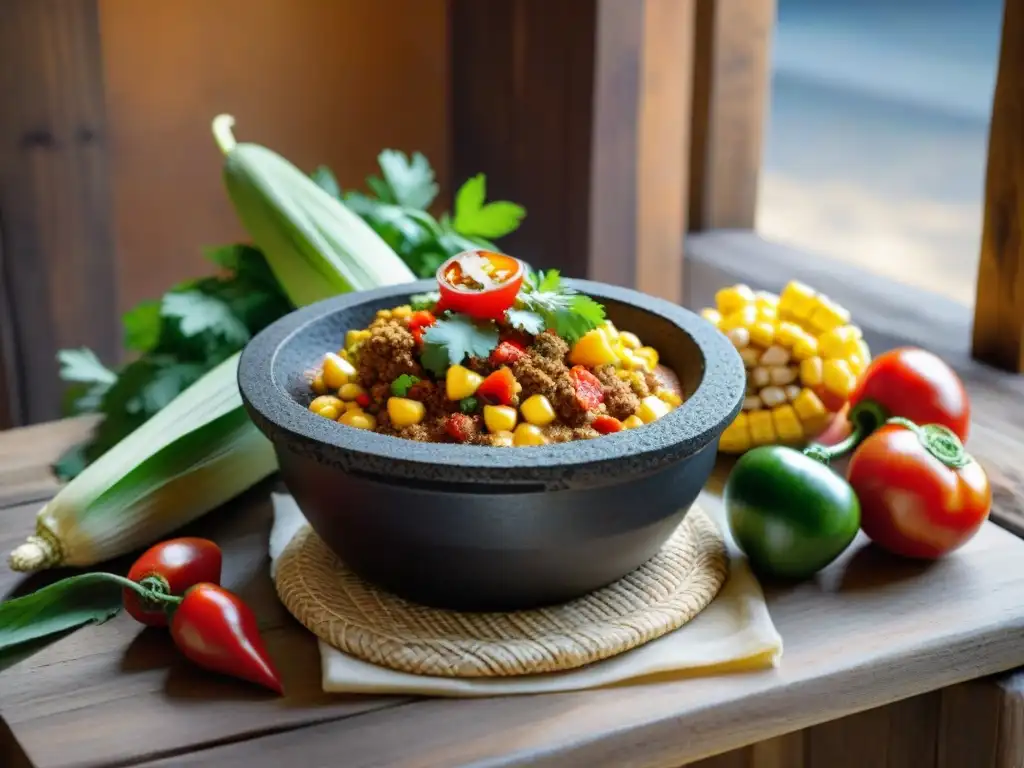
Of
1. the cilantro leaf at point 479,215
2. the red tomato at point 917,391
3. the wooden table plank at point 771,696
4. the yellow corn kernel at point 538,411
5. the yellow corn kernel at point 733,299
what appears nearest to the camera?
the wooden table plank at point 771,696

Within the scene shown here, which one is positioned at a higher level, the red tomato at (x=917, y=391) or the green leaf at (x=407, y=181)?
the green leaf at (x=407, y=181)

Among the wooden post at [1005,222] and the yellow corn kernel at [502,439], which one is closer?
the yellow corn kernel at [502,439]

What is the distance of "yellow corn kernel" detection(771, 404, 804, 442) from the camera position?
129 centimetres

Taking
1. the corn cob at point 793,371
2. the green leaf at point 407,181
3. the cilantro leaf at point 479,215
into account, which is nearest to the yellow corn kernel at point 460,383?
the corn cob at point 793,371

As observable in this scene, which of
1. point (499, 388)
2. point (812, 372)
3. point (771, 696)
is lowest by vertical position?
point (771, 696)

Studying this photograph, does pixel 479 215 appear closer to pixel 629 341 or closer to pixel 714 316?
pixel 714 316

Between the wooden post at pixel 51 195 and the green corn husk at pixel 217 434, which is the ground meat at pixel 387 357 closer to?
the green corn husk at pixel 217 434

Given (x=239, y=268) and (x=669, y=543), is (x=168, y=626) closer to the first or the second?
(x=669, y=543)

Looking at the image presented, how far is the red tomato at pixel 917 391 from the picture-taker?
1.26 m

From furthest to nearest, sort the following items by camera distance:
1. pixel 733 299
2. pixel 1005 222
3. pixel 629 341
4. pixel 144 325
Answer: pixel 144 325, pixel 1005 222, pixel 733 299, pixel 629 341

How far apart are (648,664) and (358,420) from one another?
0.31m

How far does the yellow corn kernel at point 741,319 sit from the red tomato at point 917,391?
141 mm

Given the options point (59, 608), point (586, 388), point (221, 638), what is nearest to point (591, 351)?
point (586, 388)

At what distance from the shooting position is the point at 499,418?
98 centimetres
